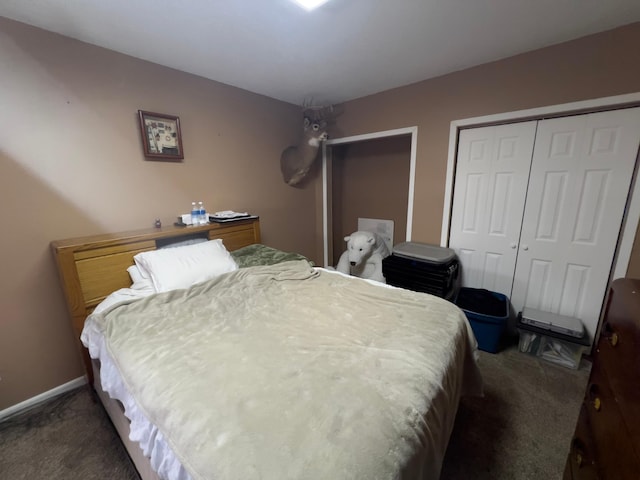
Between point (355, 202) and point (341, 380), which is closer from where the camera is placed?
point (341, 380)

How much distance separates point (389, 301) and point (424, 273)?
931 millimetres

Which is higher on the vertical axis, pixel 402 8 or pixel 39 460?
pixel 402 8

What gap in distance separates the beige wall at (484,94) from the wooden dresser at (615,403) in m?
1.52

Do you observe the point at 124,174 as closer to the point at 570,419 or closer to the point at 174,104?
the point at 174,104

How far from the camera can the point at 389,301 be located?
1.54 m

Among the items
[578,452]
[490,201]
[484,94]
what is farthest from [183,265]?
[484,94]

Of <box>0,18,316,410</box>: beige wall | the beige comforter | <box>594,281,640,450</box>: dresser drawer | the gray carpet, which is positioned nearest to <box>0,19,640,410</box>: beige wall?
<box>0,18,316,410</box>: beige wall

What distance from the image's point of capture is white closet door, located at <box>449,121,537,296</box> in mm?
2186

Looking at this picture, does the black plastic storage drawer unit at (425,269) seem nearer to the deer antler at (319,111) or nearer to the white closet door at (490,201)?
the white closet door at (490,201)

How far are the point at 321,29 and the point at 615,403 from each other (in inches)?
85.6

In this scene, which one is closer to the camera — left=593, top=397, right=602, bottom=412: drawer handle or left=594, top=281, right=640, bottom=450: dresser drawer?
left=594, top=281, right=640, bottom=450: dresser drawer

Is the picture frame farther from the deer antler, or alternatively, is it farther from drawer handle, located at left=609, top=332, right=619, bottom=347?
drawer handle, located at left=609, top=332, right=619, bottom=347

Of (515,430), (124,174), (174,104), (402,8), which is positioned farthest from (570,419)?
(174,104)

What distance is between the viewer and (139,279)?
1718 mm
